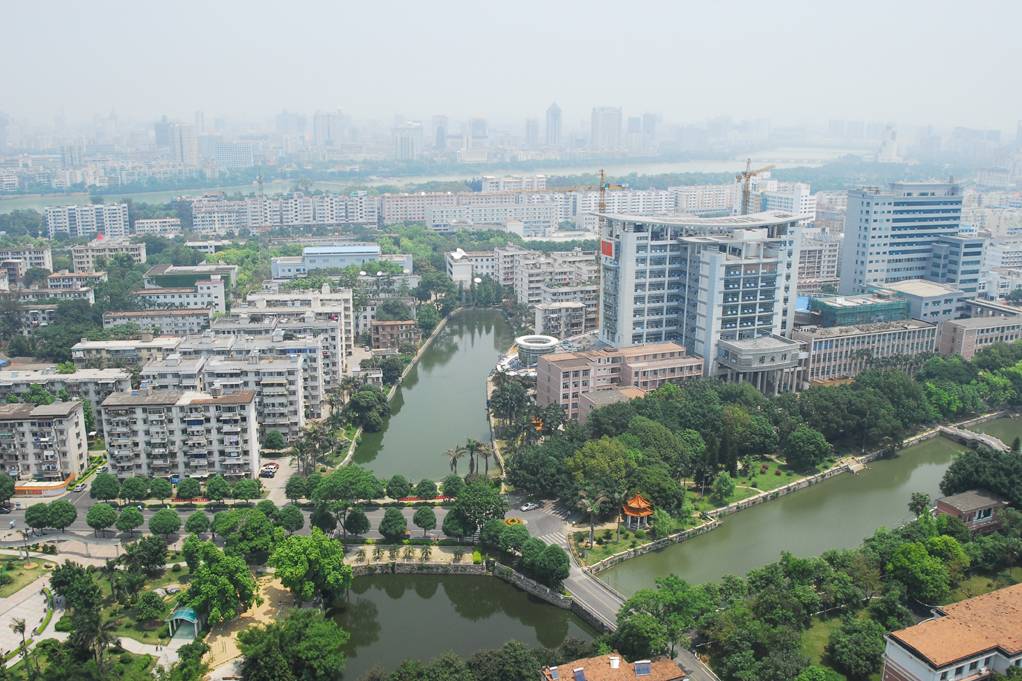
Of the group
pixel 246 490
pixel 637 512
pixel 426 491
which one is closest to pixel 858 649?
A: pixel 637 512

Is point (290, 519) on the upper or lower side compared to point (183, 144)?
lower

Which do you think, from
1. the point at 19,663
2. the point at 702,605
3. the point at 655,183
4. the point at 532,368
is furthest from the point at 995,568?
the point at 655,183

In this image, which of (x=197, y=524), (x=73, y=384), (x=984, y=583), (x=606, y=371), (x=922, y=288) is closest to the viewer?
(x=984, y=583)

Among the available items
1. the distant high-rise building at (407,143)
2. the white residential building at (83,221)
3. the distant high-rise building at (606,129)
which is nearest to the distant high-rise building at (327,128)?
the distant high-rise building at (407,143)

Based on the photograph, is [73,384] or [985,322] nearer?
[73,384]

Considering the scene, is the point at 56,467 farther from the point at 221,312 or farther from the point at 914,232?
the point at 914,232

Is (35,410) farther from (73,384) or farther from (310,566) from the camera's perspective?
(310,566)

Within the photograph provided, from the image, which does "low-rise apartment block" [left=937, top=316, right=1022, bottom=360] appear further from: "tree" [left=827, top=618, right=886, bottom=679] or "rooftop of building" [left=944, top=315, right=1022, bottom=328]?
"tree" [left=827, top=618, right=886, bottom=679]
